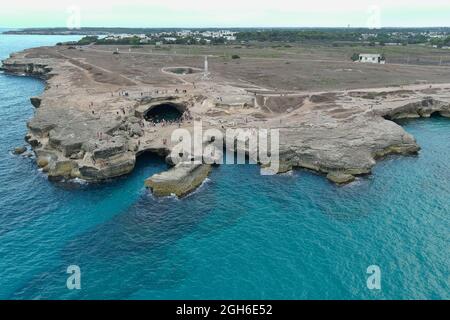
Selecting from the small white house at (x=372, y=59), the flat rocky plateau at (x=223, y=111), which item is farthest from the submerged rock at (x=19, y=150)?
the small white house at (x=372, y=59)

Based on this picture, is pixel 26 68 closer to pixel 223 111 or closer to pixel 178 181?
pixel 223 111

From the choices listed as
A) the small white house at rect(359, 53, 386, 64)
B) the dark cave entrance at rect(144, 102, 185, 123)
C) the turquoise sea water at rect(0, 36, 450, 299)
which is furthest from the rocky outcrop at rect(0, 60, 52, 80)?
the small white house at rect(359, 53, 386, 64)

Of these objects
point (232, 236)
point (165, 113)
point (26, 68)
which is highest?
point (26, 68)

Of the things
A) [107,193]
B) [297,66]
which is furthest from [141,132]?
[297,66]

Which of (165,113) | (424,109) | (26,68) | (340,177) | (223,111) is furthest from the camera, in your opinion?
(26,68)

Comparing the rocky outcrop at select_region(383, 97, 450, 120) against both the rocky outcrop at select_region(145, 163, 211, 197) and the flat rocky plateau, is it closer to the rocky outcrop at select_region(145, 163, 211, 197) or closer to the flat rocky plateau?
the flat rocky plateau

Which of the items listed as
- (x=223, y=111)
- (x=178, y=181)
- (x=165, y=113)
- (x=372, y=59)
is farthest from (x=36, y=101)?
(x=372, y=59)

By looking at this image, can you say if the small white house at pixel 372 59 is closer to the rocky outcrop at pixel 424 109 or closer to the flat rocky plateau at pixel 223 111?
the flat rocky plateau at pixel 223 111
